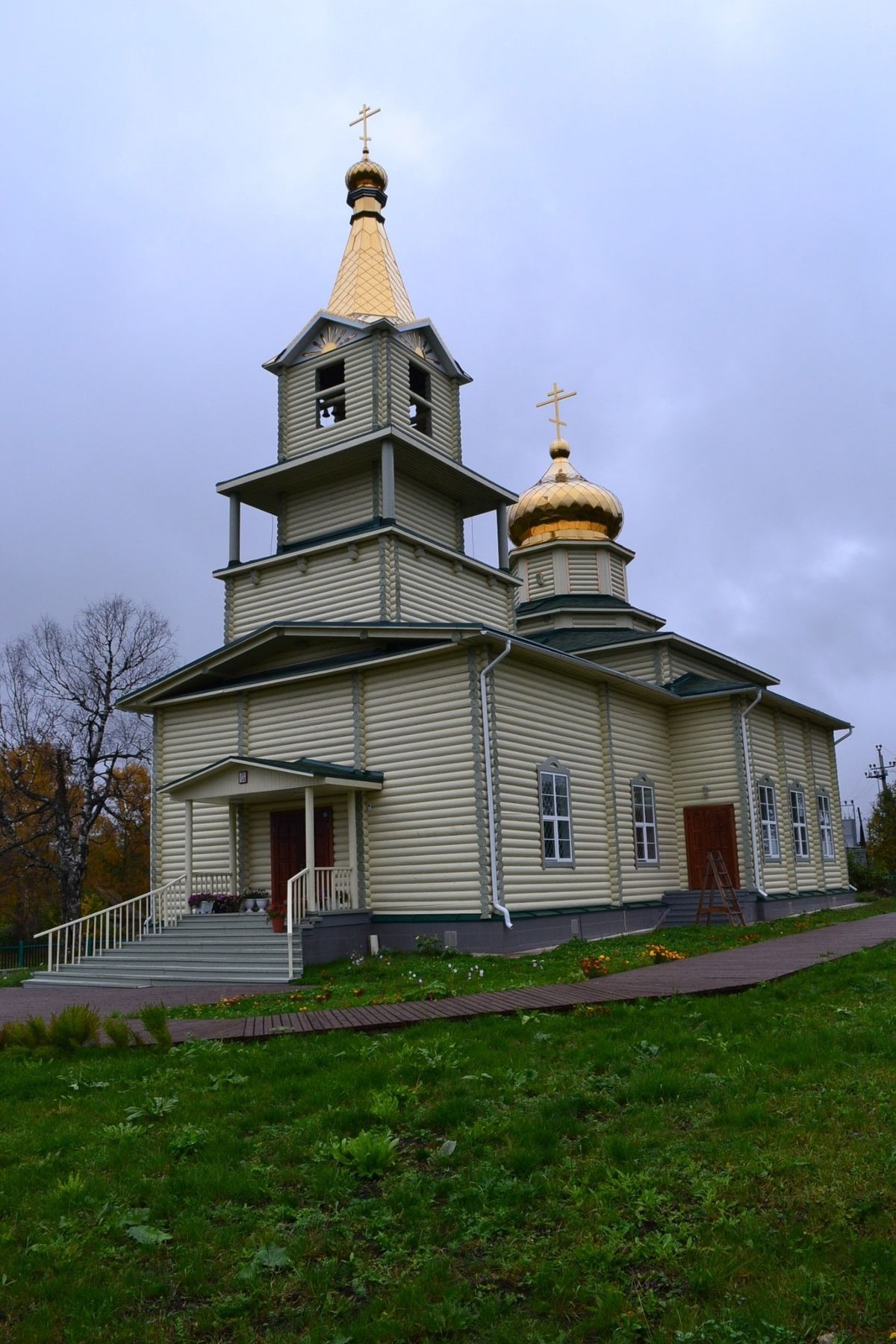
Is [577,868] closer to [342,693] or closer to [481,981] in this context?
[342,693]

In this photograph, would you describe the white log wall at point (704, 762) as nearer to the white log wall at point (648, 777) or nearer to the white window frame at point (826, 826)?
the white log wall at point (648, 777)

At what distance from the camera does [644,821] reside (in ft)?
71.9

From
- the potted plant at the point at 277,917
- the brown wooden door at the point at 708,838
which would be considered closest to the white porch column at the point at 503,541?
the brown wooden door at the point at 708,838

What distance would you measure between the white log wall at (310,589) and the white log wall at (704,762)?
7.79 metres

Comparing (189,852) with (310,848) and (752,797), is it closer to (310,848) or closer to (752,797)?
(310,848)

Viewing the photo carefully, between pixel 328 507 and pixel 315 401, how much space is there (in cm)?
239

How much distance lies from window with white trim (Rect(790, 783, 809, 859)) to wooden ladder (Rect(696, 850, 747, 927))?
3929 mm

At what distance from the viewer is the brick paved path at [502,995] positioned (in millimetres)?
9234

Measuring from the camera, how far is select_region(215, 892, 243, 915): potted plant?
716 inches

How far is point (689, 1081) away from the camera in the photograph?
6527 millimetres

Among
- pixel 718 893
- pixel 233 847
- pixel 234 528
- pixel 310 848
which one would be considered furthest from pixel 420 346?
pixel 718 893

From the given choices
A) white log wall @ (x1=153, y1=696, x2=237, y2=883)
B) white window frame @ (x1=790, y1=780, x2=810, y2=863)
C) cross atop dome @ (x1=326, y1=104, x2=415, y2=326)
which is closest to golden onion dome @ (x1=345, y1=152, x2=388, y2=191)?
cross atop dome @ (x1=326, y1=104, x2=415, y2=326)

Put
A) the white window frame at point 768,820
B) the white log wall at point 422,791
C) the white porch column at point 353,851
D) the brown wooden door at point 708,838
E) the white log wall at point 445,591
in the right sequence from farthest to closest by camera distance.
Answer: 1. the white window frame at point 768,820
2. the brown wooden door at point 708,838
3. the white log wall at point 445,591
4. the white porch column at point 353,851
5. the white log wall at point 422,791

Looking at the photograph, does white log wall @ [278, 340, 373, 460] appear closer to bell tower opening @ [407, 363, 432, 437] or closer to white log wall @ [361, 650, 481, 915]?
bell tower opening @ [407, 363, 432, 437]
